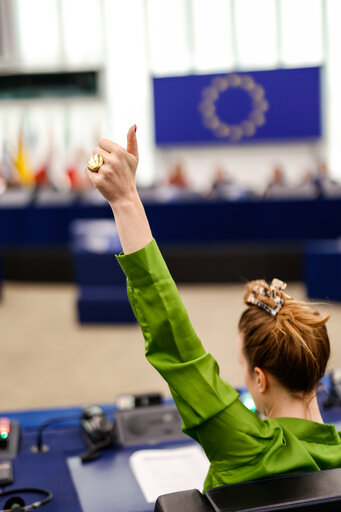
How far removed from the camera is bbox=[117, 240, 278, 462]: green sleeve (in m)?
1.32

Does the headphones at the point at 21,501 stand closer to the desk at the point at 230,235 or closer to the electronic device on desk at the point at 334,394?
the electronic device on desk at the point at 334,394

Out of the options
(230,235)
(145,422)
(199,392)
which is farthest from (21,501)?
(230,235)

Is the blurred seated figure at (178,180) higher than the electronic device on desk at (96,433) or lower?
higher

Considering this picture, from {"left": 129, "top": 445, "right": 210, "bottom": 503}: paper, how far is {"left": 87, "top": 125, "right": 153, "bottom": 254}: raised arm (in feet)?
3.24

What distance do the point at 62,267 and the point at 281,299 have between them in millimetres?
6629

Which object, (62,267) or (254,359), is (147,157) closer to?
(62,267)

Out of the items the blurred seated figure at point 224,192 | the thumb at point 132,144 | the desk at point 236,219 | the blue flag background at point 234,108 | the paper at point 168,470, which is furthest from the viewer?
the blue flag background at point 234,108

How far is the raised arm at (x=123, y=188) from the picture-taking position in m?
1.31

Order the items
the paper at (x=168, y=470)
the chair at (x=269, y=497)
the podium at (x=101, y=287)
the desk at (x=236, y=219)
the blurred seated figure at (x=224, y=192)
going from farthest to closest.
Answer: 1. the blurred seated figure at (x=224, y=192)
2. the desk at (x=236, y=219)
3. the podium at (x=101, y=287)
4. the paper at (x=168, y=470)
5. the chair at (x=269, y=497)

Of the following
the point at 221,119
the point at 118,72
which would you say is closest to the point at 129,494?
the point at 221,119

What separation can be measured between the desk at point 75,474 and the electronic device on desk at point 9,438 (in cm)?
3

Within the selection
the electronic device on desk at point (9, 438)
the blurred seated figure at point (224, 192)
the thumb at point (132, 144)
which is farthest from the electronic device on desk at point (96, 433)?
the blurred seated figure at point (224, 192)

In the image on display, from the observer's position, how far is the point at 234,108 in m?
16.6

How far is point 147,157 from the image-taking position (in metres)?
17.9
